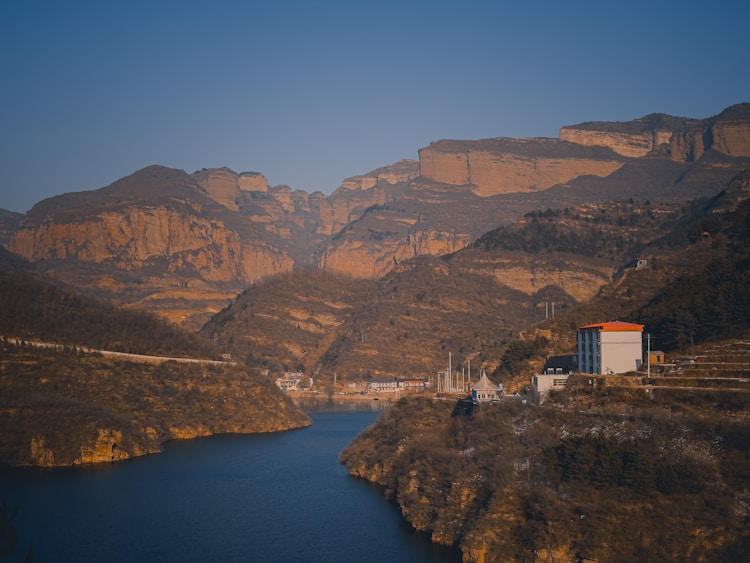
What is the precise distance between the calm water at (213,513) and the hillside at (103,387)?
4.05 meters

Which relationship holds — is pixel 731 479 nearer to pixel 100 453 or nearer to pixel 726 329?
pixel 726 329

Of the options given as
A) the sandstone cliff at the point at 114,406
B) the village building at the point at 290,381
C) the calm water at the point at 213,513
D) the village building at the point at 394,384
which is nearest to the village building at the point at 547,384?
the calm water at the point at 213,513

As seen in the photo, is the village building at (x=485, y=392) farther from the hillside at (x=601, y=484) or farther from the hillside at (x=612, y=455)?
the hillside at (x=601, y=484)

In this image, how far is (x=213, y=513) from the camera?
63.6m

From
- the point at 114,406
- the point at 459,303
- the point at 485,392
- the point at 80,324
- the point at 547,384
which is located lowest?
the point at 114,406

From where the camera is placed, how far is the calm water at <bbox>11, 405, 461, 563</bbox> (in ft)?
177

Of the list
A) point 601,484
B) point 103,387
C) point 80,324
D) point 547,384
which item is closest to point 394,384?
point 80,324

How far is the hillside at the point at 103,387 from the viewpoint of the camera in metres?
81.4

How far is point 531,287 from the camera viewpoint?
6752 inches

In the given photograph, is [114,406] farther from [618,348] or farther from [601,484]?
[601,484]

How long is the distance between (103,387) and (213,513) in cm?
3479

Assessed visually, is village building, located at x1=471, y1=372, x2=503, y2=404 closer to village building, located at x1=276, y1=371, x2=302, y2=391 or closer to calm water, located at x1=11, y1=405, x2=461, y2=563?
calm water, located at x1=11, y1=405, x2=461, y2=563

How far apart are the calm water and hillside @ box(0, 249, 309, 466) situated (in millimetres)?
4054

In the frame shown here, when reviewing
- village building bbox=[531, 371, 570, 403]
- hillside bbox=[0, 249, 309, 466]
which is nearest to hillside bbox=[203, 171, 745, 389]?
hillside bbox=[0, 249, 309, 466]
